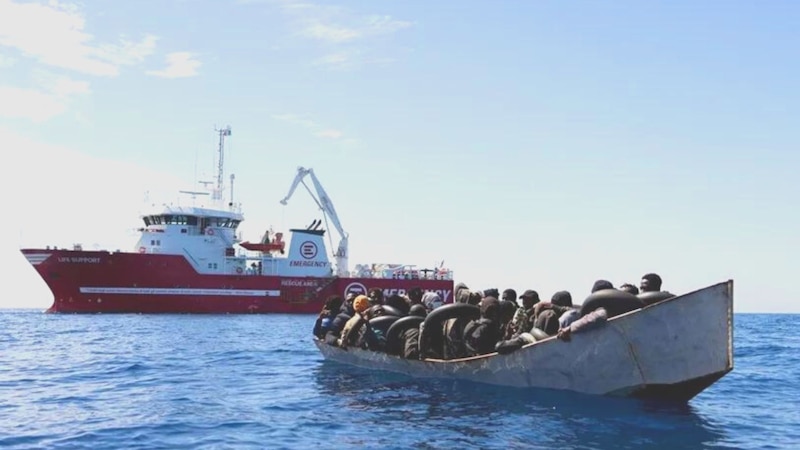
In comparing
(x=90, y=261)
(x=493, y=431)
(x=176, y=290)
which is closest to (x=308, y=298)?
(x=176, y=290)

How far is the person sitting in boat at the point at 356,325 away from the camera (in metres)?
19.9

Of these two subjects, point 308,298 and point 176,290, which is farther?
point 308,298

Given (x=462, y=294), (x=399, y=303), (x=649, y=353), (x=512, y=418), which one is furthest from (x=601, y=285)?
(x=399, y=303)

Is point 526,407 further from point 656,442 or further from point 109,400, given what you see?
point 109,400

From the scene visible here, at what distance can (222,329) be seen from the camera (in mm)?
38594

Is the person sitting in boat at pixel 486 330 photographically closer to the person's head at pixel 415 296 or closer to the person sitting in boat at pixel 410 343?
the person sitting in boat at pixel 410 343

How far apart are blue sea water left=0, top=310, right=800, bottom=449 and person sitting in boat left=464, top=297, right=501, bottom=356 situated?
0.82 metres

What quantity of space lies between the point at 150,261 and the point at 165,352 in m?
31.2

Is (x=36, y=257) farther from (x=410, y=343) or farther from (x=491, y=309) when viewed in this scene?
(x=491, y=309)

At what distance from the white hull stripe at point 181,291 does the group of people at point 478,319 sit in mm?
36623

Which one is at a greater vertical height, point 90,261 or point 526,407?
point 90,261

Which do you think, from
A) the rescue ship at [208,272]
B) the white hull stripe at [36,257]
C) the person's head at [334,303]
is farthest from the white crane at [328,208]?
the person's head at [334,303]

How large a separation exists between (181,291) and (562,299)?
4401 centimetres

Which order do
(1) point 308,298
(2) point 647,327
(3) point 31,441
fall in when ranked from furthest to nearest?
1. (1) point 308,298
2. (2) point 647,327
3. (3) point 31,441
